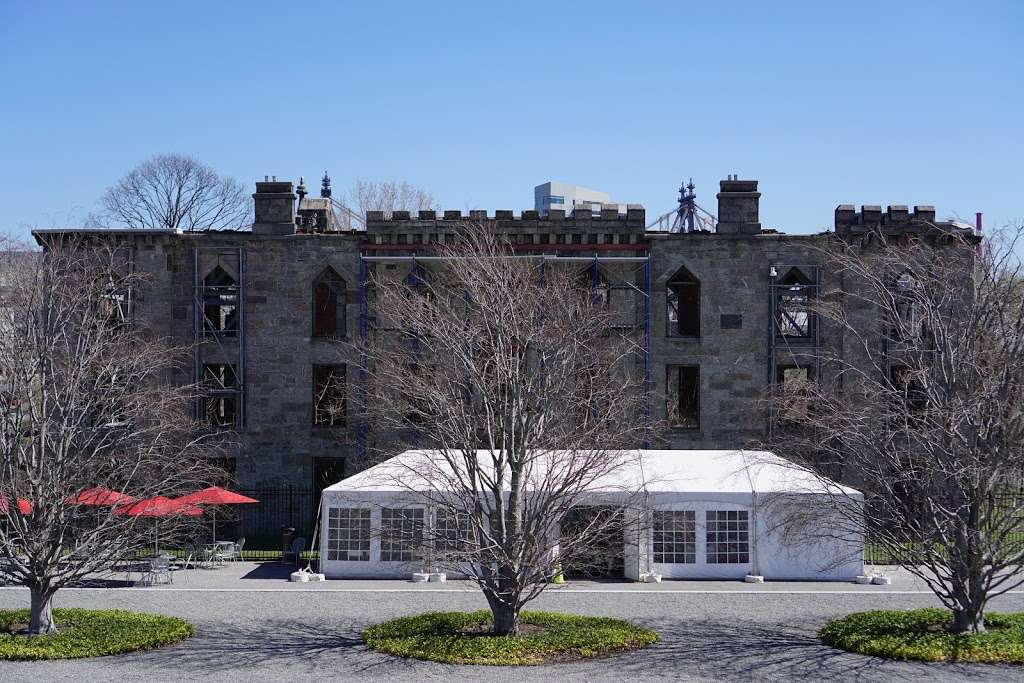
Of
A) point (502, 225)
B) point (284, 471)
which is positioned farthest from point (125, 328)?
point (502, 225)

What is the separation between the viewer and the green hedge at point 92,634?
17.5 m

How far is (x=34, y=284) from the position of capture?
65.2 ft

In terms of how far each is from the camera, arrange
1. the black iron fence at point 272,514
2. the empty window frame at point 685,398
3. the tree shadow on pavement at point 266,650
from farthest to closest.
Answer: the empty window frame at point 685,398
the black iron fence at point 272,514
the tree shadow on pavement at point 266,650

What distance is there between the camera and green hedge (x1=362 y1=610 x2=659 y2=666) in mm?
17531

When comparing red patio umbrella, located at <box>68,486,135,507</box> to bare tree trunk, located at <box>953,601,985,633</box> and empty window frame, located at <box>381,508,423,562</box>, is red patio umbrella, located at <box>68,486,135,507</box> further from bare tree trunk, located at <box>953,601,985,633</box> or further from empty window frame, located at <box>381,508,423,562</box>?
bare tree trunk, located at <box>953,601,985,633</box>

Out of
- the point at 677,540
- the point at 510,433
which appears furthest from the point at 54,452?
the point at 677,540

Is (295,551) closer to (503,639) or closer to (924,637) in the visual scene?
(503,639)

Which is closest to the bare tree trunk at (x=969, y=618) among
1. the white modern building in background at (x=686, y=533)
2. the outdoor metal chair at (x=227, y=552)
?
the white modern building in background at (x=686, y=533)

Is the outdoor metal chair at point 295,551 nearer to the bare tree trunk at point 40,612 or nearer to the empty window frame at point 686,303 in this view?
the bare tree trunk at point 40,612

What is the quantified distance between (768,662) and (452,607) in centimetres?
688

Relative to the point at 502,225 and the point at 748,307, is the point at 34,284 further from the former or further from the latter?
the point at 748,307

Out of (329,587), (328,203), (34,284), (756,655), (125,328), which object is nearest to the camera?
(756,655)

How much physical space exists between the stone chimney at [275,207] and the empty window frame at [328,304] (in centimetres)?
176

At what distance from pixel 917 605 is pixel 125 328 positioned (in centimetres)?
2170
